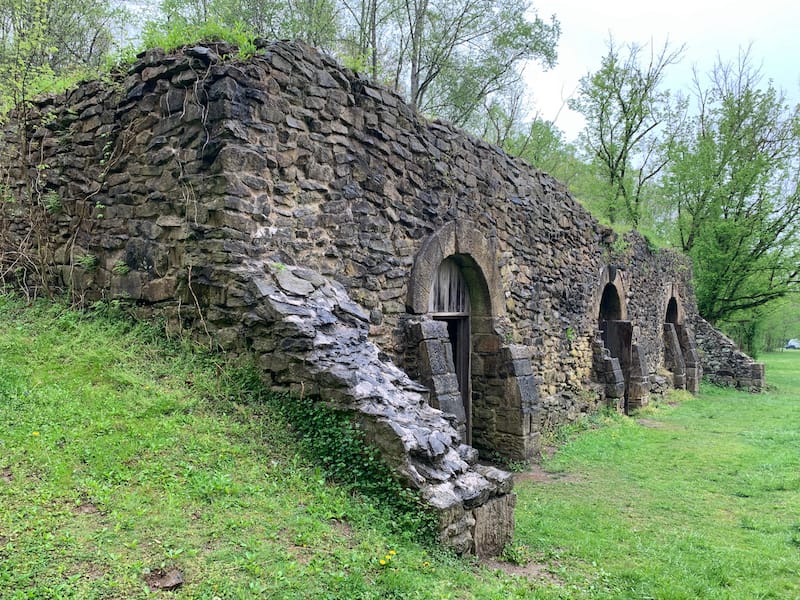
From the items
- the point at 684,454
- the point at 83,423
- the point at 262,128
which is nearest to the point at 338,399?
the point at 83,423

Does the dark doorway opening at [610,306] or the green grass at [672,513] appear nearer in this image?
the green grass at [672,513]

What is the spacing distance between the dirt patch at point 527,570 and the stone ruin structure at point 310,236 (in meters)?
0.13

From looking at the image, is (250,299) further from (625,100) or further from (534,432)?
(625,100)

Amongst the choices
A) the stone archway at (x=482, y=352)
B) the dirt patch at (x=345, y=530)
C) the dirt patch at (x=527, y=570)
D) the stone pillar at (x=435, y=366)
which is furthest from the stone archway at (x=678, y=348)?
the dirt patch at (x=345, y=530)

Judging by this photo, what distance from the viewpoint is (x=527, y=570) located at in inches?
152

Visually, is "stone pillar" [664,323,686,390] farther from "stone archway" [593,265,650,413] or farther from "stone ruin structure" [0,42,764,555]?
"stone ruin structure" [0,42,764,555]

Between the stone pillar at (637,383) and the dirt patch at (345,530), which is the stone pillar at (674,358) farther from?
the dirt patch at (345,530)

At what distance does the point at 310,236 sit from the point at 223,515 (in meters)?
2.67

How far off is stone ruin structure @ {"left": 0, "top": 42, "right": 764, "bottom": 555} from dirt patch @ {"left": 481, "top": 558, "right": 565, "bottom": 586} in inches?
5.3

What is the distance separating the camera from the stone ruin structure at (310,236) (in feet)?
13.6

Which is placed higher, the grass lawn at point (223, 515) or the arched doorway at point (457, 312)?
the arched doorway at point (457, 312)

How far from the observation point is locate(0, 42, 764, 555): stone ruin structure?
4.14 m

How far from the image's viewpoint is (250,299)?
168 inches

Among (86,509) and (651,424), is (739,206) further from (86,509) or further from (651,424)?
(86,509)
